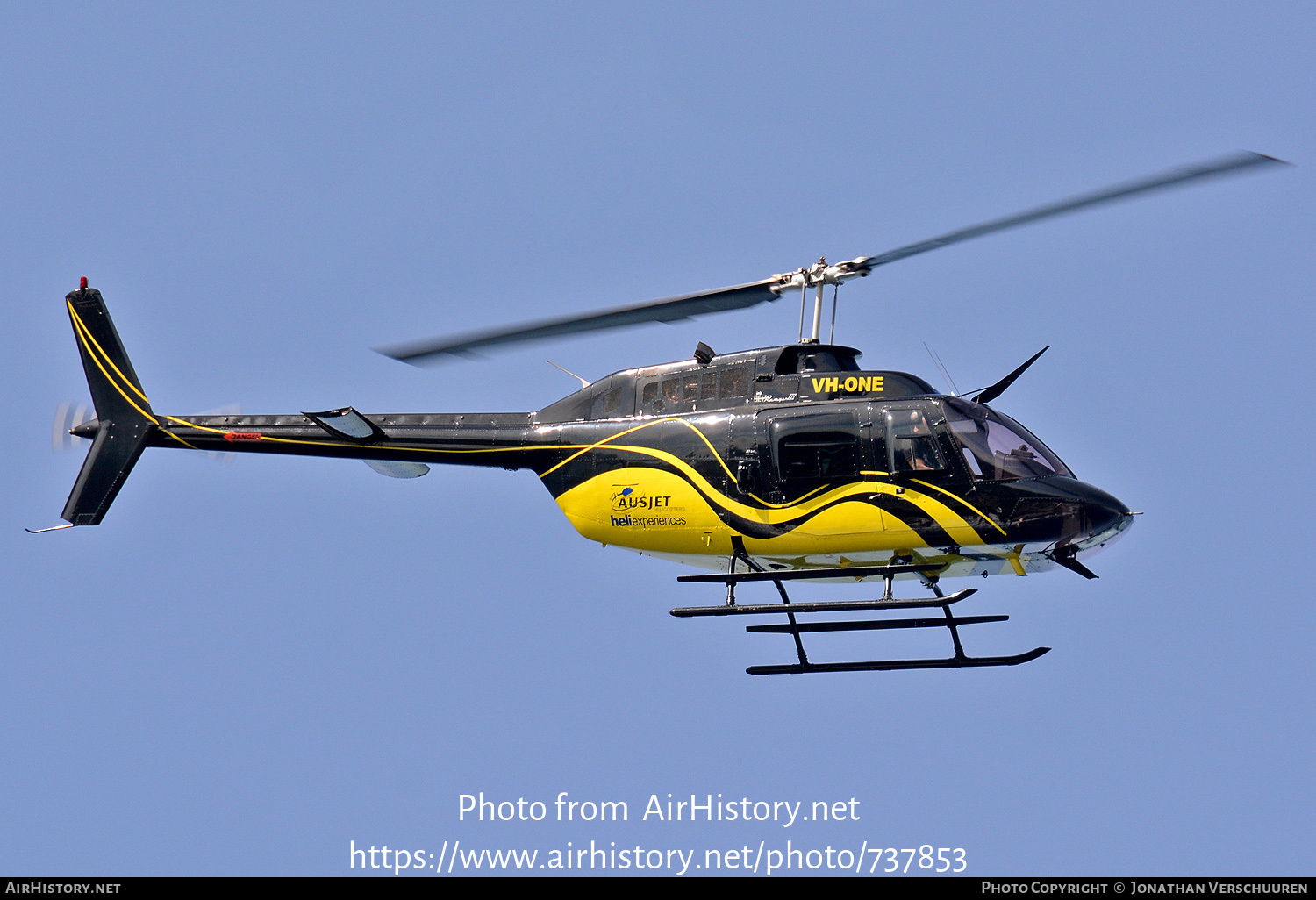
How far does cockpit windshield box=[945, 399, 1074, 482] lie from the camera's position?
13.4 meters

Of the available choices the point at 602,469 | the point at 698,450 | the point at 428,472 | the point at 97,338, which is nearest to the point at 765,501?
the point at 698,450

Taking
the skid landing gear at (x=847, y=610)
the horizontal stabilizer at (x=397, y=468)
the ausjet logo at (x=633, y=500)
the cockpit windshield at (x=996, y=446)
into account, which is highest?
the cockpit windshield at (x=996, y=446)

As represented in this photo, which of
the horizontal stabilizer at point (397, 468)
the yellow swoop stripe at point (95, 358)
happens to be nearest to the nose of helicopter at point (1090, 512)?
the horizontal stabilizer at point (397, 468)

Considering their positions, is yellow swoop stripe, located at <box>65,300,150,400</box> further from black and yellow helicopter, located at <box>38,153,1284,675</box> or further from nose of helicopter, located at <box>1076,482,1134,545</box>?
nose of helicopter, located at <box>1076,482,1134,545</box>

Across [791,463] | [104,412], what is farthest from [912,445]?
[104,412]

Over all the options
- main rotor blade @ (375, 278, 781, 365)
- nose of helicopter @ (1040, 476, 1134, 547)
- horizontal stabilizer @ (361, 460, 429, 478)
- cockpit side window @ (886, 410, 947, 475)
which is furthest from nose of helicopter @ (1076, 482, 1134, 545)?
horizontal stabilizer @ (361, 460, 429, 478)

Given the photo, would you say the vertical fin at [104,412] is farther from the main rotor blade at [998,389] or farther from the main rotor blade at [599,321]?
the main rotor blade at [998,389]

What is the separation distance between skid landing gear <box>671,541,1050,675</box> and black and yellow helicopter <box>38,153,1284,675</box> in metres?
0.02

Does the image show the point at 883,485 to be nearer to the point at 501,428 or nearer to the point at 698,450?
the point at 698,450

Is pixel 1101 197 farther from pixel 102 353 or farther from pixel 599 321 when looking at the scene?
pixel 102 353

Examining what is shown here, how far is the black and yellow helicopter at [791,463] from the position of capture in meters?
13.4

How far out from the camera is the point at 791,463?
1397 cm

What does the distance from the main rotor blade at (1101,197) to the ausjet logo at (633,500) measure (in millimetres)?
3300

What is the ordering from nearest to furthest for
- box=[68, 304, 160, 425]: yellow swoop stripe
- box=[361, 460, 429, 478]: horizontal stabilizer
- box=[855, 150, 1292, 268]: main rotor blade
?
box=[855, 150, 1292, 268]: main rotor blade → box=[361, 460, 429, 478]: horizontal stabilizer → box=[68, 304, 160, 425]: yellow swoop stripe
